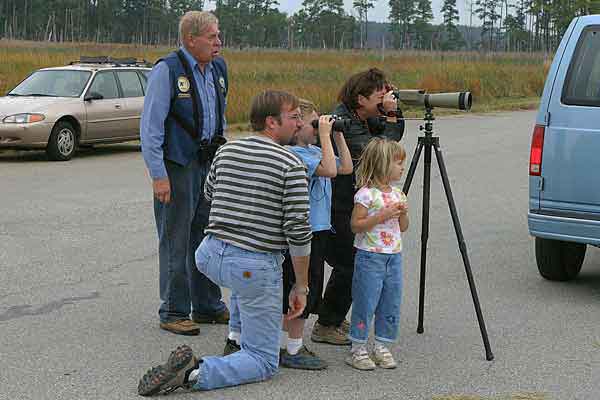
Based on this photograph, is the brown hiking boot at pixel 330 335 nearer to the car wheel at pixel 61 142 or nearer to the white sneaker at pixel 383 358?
the white sneaker at pixel 383 358

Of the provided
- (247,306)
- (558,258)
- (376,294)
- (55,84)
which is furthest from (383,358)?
(55,84)

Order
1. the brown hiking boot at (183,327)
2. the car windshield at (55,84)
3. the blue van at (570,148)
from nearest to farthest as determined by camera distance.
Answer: the brown hiking boot at (183,327) → the blue van at (570,148) → the car windshield at (55,84)

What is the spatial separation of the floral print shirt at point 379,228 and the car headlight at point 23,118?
10850mm

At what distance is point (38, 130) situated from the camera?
15500 millimetres

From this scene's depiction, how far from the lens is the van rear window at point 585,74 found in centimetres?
725

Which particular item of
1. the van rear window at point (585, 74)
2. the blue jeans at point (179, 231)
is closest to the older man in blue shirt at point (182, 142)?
the blue jeans at point (179, 231)

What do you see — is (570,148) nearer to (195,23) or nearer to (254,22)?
(195,23)

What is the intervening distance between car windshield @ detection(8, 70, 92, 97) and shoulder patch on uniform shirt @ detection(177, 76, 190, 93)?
10.8 meters

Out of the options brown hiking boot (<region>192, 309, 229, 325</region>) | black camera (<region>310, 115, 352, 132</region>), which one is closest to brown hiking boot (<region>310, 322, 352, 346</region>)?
brown hiking boot (<region>192, 309, 229, 325</region>)

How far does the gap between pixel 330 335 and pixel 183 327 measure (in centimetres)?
90

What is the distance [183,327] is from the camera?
6270mm

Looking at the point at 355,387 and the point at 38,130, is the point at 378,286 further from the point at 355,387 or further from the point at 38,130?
the point at 38,130

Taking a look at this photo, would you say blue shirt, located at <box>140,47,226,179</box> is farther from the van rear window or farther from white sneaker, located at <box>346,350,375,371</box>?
the van rear window

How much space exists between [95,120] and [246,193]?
11.9m
